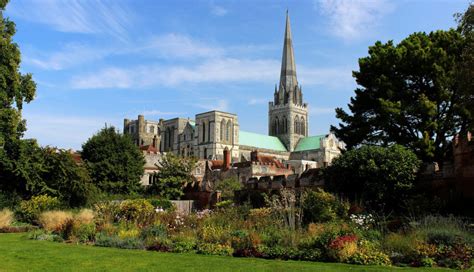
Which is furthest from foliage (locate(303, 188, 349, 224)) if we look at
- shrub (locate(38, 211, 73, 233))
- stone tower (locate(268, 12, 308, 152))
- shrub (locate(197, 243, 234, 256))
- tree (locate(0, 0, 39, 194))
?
stone tower (locate(268, 12, 308, 152))

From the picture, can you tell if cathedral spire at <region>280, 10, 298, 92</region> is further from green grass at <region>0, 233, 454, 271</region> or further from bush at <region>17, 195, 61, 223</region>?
green grass at <region>0, 233, 454, 271</region>

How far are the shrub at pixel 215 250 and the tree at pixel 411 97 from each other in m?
15.1

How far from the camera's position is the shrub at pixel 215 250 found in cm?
1305

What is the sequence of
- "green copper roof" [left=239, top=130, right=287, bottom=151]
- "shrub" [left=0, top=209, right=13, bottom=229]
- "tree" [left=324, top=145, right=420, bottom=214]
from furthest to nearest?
"green copper roof" [left=239, top=130, right=287, bottom=151], "tree" [left=324, top=145, right=420, bottom=214], "shrub" [left=0, top=209, right=13, bottom=229]

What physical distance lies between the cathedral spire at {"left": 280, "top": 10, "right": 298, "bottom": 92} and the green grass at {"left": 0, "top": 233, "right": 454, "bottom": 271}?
106 m

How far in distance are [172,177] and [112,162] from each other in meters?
5.29

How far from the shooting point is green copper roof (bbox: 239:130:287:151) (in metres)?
106

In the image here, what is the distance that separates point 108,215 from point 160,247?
6.03 meters

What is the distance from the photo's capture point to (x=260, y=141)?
110 meters

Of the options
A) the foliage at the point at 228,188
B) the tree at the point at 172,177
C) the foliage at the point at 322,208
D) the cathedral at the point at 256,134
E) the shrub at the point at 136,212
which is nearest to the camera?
the foliage at the point at 322,208

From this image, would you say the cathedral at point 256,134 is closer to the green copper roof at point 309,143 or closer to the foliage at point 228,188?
the green copper roof at point 309,143

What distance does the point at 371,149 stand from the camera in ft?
73.0

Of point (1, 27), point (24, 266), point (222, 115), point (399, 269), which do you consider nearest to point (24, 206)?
point (1, 27)

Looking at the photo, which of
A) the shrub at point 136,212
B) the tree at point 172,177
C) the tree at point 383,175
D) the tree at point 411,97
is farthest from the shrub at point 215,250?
the tree at point 172,177
